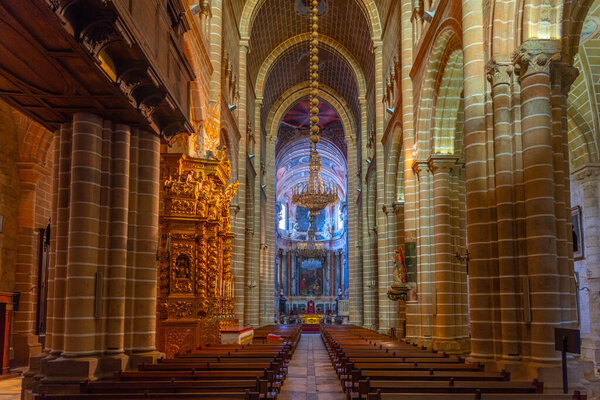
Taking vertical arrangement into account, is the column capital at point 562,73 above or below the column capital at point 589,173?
above

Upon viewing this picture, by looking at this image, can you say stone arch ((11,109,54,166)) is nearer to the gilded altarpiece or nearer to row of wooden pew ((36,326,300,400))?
the gilded altarpiece

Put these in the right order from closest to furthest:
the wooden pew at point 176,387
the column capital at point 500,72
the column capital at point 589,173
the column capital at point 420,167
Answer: the wooden pew at point 176,387
the column capital at point 500,72
the column capital at point 420,167
the column capital at point 589,173

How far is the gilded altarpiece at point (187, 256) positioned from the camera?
1341 centimetres

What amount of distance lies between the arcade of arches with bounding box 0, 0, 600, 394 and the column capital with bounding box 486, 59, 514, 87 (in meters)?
0.03

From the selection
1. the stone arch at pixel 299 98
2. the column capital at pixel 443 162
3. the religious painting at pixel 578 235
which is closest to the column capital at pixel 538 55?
the column capital at pixel 443 162

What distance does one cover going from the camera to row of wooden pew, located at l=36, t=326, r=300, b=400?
22.1 feet

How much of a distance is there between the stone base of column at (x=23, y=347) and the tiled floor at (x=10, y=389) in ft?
6.73

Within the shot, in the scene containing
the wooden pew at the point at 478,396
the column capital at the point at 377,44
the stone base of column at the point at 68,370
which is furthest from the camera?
the column capital at the point at 377,44

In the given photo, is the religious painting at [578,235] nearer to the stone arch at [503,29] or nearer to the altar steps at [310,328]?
the stone arch at [503,29]

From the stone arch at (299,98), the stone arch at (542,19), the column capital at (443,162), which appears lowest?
the column capital at (443,162)

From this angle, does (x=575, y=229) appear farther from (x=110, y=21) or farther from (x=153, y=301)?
(x=110, y=21)

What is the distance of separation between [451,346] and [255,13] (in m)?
19.2

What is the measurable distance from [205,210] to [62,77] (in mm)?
6289

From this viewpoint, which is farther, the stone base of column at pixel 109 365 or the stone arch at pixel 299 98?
the stone arch at pixel 299 98
